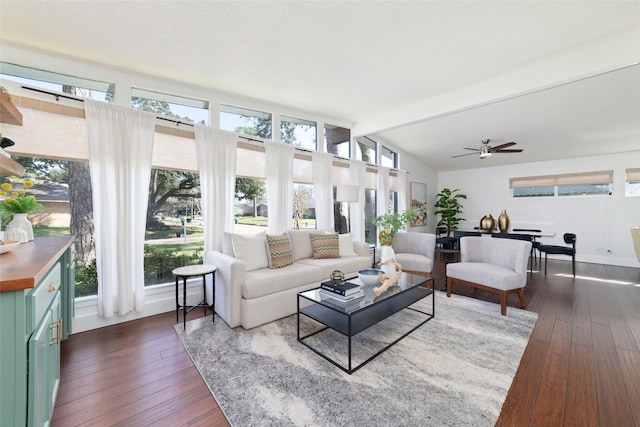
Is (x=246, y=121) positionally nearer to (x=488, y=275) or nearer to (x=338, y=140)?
(x=338, y=140)

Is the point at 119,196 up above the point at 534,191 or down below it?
below

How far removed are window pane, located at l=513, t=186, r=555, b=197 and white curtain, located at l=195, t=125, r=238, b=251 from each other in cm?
738

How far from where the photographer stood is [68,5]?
1.93m

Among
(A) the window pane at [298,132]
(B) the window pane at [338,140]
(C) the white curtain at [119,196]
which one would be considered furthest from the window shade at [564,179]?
(C) the white curtain at [119,196]

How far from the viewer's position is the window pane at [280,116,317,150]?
4.28m

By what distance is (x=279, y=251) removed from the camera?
313cm

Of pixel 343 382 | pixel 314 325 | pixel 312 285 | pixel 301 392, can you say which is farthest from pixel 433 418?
pixel 312 285

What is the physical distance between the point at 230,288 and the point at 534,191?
779cm

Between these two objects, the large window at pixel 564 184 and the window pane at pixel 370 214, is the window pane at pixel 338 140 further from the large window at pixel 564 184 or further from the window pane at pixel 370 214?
the large window at pixel 564 184

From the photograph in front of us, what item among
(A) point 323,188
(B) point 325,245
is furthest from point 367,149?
(B) point 325,245

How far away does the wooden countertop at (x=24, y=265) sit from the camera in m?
0.88

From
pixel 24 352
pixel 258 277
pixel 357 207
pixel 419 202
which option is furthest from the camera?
pixel 419 202

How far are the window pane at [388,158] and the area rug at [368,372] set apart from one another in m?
4.27

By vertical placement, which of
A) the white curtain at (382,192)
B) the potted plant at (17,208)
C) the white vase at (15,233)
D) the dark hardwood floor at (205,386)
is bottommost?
the dark hardwood floor at (205,386)
